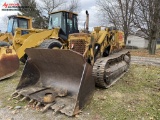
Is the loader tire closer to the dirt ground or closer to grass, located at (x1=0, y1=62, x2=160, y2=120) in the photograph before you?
grass, located at (x1=0, y1=62, x2=160, y2=120)

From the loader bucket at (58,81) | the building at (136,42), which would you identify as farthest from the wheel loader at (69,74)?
the building at (136,42)

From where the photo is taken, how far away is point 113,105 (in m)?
3.75

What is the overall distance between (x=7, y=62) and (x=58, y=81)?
2.13m

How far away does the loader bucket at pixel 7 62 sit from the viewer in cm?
557

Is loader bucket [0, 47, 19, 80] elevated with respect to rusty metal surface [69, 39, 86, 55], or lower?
lower

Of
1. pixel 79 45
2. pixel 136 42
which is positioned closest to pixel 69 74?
pixel 79 45

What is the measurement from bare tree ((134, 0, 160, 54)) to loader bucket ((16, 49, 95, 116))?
12.2 m

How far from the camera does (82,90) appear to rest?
3.38m

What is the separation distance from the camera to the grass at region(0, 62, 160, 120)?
334 cm

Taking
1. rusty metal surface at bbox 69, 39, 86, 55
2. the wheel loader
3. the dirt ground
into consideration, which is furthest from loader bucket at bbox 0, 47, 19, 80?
rusty metal surface at bbox 69, 39, 86, 55

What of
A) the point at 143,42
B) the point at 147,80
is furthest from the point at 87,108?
the point at 143,42

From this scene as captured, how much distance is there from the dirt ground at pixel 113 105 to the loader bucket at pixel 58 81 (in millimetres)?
198

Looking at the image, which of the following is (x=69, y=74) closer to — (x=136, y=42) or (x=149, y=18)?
(x=149, y=18)

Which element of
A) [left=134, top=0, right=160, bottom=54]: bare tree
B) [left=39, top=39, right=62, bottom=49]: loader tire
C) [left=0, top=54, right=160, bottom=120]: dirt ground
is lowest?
[left=0, top=54, right=160, bottom=120]: dirt ground
